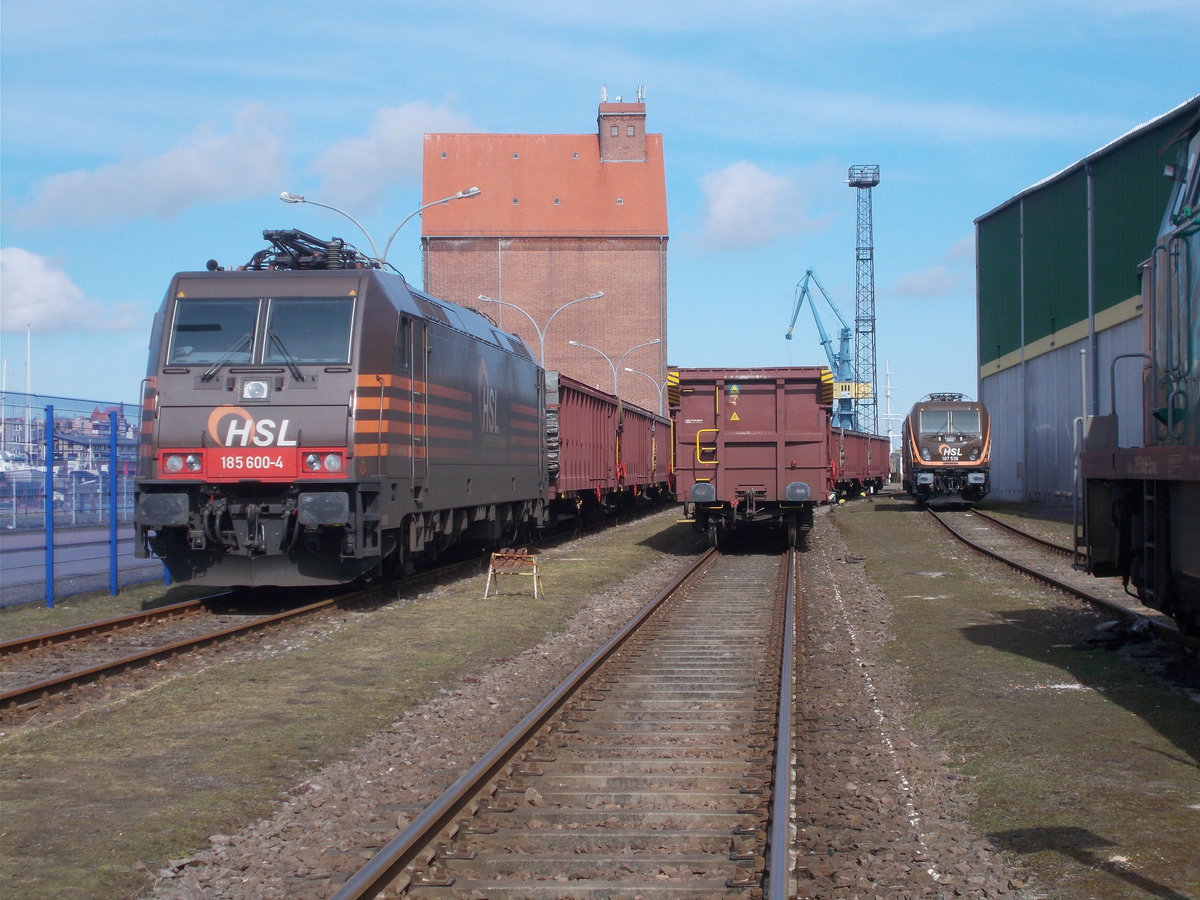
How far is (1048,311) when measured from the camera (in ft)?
137

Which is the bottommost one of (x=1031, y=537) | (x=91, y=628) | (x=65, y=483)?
(x=91, y=628)

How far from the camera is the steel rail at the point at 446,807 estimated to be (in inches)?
181

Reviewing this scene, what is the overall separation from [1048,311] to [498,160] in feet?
128

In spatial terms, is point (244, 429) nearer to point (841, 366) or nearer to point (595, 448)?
point (595, 448)

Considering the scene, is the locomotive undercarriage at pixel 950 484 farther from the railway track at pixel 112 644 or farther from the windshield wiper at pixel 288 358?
the windshield wiper at pixel 288 358

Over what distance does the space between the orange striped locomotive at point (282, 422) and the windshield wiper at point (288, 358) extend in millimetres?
11

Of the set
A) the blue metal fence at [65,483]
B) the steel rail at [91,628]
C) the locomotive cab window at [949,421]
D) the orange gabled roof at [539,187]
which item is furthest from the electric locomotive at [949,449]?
the orange gabled roof at [539,187]

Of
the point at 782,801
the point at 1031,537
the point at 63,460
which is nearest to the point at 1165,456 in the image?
the point at 782,801

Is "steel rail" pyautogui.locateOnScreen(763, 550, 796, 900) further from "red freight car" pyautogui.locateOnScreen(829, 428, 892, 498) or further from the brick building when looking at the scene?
the brick building

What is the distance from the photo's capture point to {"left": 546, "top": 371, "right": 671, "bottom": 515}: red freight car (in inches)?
894

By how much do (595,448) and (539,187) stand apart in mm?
45670

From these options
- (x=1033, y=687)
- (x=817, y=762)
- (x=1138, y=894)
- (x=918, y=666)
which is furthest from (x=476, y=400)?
(x=1138, y=894)

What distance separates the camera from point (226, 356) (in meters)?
12.4

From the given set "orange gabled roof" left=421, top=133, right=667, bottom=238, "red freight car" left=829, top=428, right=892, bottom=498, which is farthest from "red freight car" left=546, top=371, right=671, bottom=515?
"orange gabled roof" left=421, top=133, right=667, bottom=238
